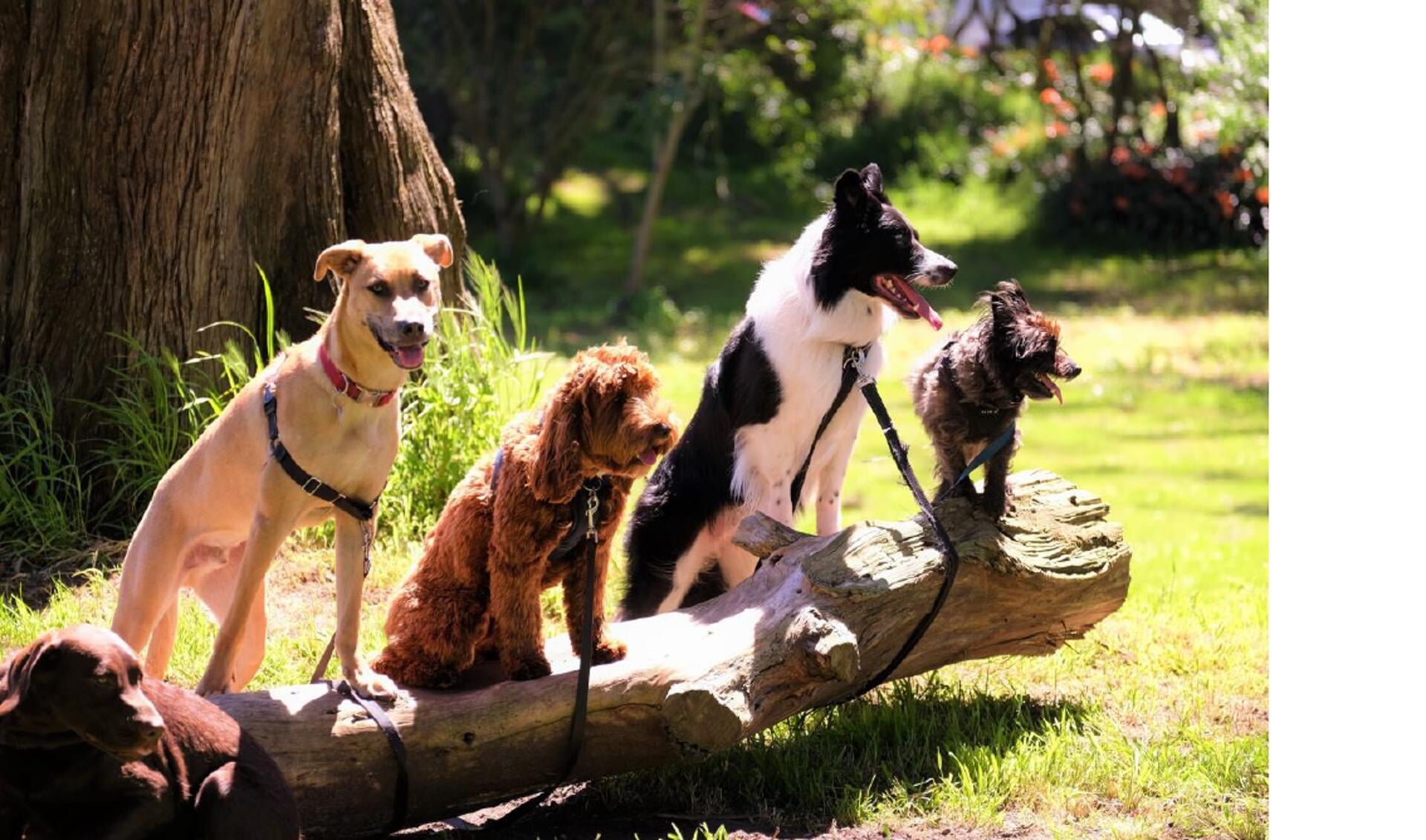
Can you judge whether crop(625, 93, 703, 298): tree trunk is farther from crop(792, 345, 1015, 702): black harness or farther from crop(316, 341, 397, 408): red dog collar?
crop(316, 341, 397, 408): red dog collar

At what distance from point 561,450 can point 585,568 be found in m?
0.43

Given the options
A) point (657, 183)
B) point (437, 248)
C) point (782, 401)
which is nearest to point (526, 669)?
point (437, 248)

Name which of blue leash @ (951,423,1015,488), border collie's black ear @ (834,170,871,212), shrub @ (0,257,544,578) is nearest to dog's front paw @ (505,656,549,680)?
blue leash @ (951,423,1015,488)

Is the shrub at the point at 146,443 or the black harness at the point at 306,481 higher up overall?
the black harness at the point at 306,481

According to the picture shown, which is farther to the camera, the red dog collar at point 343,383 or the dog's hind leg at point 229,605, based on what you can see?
the dog's hind leg at point 229,605

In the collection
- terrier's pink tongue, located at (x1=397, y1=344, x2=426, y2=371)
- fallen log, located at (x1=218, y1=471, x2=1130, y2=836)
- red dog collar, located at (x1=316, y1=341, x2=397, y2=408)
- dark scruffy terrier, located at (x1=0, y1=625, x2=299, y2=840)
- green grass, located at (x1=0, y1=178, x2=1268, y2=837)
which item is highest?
terrier's pink tongue, located at (x1=397, y1=344, x2=426, y2=371)

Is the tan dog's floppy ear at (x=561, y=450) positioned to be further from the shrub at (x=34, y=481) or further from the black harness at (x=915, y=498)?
the shrub at (x=34, y=481)

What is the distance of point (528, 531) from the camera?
12.6 ft

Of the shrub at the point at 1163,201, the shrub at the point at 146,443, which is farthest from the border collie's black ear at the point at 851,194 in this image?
the shrub at the point at 1163,201

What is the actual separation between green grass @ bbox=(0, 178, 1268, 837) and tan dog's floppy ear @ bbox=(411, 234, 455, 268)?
1.64 meters

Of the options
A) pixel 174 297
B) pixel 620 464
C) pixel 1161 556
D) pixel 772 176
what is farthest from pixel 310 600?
pixel 772 176

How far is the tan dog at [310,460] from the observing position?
3709 millimetres

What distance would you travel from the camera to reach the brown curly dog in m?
3.71

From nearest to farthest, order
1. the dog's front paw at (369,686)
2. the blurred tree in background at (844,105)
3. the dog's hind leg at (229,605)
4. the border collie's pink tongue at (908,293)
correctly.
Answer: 1. the dog's front paw at (369,686)
2. the dog's hind leg at (229,605)
3. the border collie's pink tongue at (908,293)
4. the blurred tree in background at (844,105)
